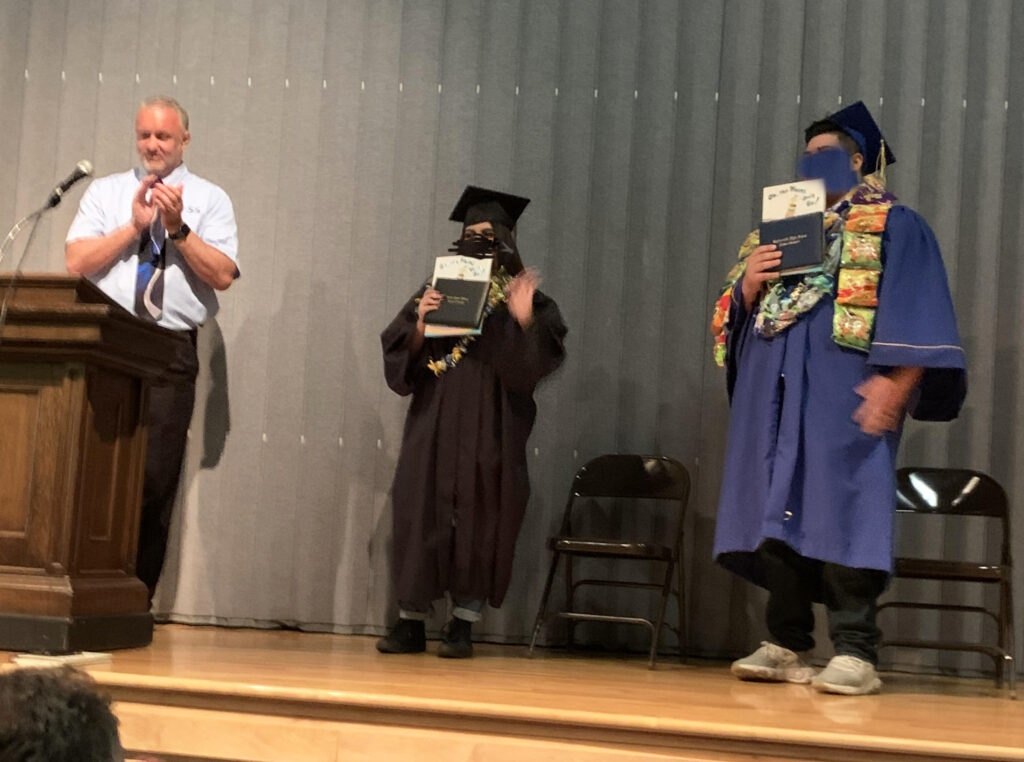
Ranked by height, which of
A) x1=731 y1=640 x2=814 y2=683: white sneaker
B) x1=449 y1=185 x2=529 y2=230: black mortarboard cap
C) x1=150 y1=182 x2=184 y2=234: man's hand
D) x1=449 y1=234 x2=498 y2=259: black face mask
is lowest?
A: x1=731 y1=640 x2=814 y2=683: white sneaker

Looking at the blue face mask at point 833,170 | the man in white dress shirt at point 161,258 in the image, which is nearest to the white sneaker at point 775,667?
the blue face mask at point 833,170

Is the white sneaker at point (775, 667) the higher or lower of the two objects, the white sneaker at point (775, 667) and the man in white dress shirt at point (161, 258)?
the lower

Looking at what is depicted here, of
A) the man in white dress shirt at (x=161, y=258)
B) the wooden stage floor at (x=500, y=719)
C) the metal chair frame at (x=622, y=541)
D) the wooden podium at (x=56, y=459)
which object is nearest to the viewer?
the wooden stage floor at (x=500, y=719)

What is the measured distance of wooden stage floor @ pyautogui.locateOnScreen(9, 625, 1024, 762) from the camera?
2490 millimetres

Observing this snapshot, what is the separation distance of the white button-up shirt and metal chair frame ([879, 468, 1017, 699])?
2591 mm

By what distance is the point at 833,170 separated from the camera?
3.55 metres

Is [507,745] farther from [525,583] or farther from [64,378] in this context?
[525,583]

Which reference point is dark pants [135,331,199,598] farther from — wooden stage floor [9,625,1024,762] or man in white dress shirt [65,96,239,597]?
wooden stage floor [9,625,1024,762]

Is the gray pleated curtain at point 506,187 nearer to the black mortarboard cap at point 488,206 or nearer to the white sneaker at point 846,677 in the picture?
the black mortarboard cap at point 488,206

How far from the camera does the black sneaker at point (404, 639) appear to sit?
157 inches

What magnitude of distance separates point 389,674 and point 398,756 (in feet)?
2.19

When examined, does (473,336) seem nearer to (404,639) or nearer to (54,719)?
(404,639)

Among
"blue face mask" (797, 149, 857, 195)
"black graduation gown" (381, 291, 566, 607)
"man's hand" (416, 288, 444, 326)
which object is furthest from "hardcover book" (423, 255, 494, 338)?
"blue face mask" (797, 149, 857, 195)

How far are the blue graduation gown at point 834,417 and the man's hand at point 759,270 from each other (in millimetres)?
145
